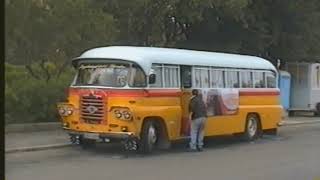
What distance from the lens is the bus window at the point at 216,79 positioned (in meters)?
18.6

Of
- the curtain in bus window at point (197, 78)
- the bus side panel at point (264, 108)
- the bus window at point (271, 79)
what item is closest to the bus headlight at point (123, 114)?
the curtain in bus window at point (197, 78)

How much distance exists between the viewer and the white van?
112 feet

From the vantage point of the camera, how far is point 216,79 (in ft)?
61.6

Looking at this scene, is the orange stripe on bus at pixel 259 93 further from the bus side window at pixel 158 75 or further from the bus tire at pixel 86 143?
the bus tire at pixel 86 143

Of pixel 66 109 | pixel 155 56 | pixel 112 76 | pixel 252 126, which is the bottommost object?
pixel 252 126

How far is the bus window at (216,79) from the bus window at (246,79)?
1234 mm

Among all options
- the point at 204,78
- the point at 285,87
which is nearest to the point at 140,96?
the point at 204,78

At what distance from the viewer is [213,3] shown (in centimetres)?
2509

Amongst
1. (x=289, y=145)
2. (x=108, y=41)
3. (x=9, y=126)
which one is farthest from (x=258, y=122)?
(x=9, y=126)

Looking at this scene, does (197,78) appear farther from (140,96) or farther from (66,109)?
(66,109)

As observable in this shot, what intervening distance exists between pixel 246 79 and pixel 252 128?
1.53 metres

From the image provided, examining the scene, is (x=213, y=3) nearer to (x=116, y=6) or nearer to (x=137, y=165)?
(x=116, y=6)

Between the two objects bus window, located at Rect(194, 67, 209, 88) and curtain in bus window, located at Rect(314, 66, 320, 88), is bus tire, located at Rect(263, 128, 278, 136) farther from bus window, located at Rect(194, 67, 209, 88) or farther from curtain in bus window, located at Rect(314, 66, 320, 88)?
curtain in bus window, located at Rect(314, 66, 320, 88)

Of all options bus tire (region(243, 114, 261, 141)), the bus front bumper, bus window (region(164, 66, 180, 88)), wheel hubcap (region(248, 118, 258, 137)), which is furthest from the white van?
the bus front bumper
